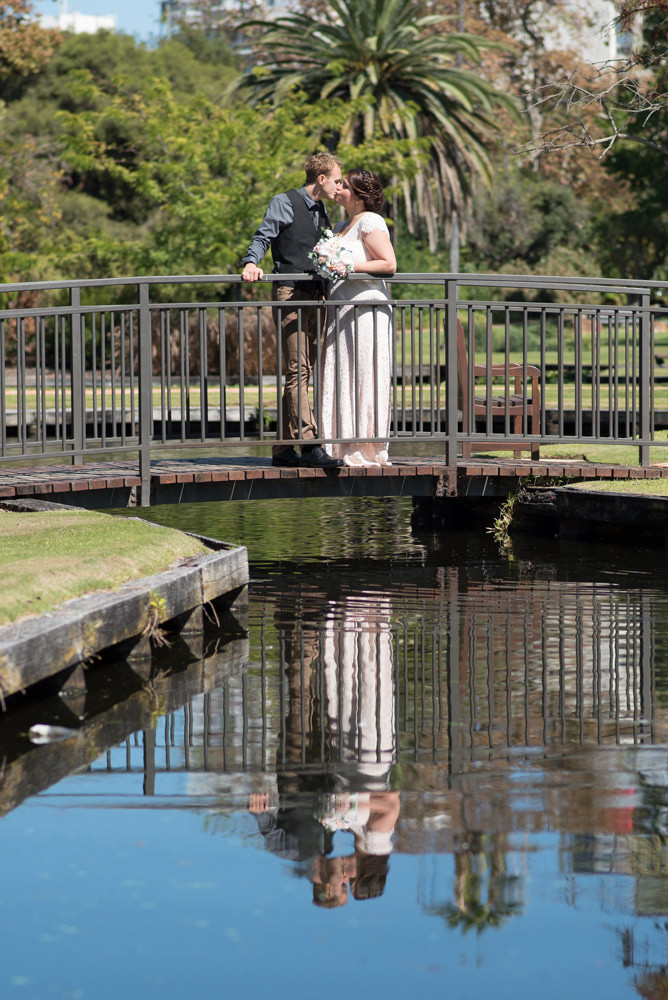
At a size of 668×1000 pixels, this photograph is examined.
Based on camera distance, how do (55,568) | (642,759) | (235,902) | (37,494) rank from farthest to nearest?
(37,494)
(55,568)
(642,759)
(235,902)

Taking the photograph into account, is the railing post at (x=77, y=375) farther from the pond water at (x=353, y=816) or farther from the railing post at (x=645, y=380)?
the railing post at (x=645, y=380)

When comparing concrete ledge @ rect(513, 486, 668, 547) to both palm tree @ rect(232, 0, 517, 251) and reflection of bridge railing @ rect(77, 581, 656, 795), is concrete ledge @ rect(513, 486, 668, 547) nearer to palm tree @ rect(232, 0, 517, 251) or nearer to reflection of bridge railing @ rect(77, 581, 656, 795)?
reflection of bridge railing @ rect(77, 581, 656, 795)

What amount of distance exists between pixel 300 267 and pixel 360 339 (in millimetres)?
699

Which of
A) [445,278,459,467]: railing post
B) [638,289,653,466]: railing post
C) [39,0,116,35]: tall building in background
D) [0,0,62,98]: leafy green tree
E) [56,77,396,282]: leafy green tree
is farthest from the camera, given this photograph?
[39,0,116,35]: tall building in background

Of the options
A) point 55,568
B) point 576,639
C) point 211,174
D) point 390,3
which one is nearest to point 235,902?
point 55,568

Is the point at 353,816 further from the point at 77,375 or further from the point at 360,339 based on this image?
the point at 360,339

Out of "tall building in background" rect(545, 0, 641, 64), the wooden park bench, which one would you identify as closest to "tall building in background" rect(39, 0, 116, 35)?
"tall building in background" rect(545, 0, 641, 64)

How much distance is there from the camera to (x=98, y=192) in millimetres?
45031

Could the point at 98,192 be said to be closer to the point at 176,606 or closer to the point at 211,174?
the point at 211,174

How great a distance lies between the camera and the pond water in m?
3.45

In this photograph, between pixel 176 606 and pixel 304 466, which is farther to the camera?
pixel 304 466

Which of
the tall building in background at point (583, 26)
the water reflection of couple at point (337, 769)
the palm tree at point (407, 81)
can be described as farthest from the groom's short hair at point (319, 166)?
the tall building in background at point (583, 26)

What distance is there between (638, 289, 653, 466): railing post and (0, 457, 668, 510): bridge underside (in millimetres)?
312

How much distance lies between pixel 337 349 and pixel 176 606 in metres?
3.81
